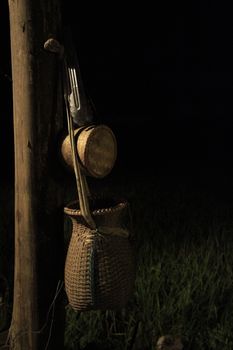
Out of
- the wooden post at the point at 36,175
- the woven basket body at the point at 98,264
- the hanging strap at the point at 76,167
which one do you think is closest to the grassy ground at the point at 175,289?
the wooden post at the point at 36,175

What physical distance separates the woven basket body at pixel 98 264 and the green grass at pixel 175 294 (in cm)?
71

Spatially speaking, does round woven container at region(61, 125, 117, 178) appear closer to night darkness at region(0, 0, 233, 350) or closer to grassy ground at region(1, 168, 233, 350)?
grassy ground at region(1, 168, 233, 350)

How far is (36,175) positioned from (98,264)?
16.3 inches

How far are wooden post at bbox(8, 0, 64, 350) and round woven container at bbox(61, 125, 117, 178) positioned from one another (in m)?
0.09

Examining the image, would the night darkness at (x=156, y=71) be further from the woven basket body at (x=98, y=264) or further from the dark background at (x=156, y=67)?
the woven basket body at (x=98, y=264)

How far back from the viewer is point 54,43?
2.00m

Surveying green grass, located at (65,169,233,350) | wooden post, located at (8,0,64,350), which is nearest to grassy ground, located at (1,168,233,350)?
green grass, located at (65,169,233,350)

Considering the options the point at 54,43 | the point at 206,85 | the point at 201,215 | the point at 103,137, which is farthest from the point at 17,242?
the point at 206,85

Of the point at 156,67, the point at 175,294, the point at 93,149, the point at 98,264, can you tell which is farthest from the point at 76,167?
the point at 156,67

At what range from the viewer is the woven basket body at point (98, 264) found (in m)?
2.07

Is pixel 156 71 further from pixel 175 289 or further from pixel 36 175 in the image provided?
pixel 36 175

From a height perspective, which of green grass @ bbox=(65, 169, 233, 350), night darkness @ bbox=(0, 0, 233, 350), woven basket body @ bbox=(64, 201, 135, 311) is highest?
night darkness @ bbox=(0, 0, 233, 350)

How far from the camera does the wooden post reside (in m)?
2.04

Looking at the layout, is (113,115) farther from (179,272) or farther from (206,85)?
(179,272)
